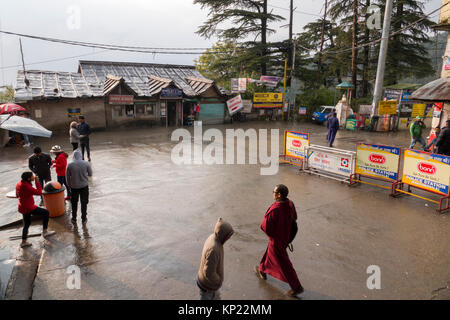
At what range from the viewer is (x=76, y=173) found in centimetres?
673

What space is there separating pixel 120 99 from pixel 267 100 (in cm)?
1392

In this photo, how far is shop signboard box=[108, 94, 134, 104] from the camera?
71.6 ft

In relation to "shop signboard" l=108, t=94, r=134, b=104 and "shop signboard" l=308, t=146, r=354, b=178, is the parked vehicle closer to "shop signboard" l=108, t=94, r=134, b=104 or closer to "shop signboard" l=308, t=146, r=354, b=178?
"shop signboard" l=108, t=94, r=134, b=104

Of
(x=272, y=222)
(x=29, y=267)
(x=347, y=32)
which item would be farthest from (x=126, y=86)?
(x=347, y=32)

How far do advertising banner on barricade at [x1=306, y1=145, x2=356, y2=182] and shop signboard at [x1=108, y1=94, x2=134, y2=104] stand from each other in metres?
15.9

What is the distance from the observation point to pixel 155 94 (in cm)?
2388

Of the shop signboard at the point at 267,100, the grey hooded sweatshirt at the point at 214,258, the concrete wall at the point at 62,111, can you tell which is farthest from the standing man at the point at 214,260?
the shop signboard at the point at 267,100

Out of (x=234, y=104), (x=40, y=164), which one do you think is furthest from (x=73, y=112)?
(x=40, y=164)

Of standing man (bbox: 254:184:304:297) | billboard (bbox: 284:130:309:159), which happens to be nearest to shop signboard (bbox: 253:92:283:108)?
billboard (bbox: 284:130:309:159)

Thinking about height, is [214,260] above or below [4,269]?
above

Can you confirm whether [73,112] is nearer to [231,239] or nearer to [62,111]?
[62,111]

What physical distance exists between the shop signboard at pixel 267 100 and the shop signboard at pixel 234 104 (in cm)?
197

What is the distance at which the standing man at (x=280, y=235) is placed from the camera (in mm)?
4441

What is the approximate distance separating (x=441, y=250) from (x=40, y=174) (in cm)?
977
